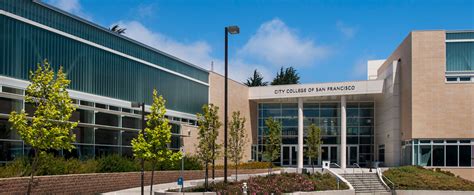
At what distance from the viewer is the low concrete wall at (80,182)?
21578 mm

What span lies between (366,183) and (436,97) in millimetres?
9005

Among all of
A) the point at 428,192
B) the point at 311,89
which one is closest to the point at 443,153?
the point at 428,192

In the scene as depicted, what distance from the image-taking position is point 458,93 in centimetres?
4291

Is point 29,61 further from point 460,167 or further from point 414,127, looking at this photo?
point 460,167

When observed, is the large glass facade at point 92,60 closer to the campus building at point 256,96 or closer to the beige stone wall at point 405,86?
the campus building at point 256,96

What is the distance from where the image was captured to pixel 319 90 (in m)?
51.8

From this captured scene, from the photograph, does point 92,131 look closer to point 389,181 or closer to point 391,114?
point 389,181

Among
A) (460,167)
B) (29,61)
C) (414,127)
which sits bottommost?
(460,167)

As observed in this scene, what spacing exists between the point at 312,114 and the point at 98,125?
29.5 meters

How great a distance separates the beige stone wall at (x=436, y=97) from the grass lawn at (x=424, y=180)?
3.34 metres

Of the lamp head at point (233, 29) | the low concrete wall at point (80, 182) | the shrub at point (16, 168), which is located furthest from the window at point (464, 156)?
the shrub at point (16, 168)

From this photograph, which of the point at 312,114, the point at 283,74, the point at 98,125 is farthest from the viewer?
the point at 283,74

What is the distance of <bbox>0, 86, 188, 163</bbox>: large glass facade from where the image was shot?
1016 inches

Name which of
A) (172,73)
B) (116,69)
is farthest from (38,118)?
(172,73)
